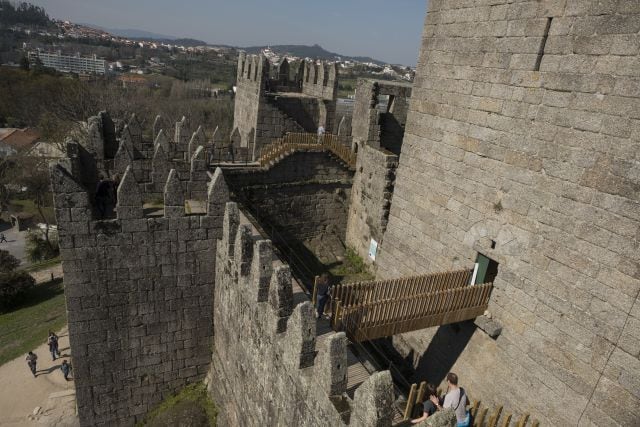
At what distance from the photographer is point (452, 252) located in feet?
28.0

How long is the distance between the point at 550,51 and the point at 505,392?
5.94 m

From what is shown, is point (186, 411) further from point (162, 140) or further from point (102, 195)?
point (162, 140)

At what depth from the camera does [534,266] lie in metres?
6.79

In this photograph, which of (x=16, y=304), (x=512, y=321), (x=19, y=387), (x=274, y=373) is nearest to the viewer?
(x=274, y=373)

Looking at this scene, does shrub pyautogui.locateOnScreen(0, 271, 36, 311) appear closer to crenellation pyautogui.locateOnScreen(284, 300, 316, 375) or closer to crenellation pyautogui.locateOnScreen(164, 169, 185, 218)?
crenellation pyautogui.locateOnScreen(164, 169, 185, 218)

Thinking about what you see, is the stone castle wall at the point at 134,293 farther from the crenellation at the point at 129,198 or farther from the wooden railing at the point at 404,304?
the wooden railing at the point at 404,304

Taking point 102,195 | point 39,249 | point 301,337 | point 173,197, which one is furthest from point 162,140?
point 39,249

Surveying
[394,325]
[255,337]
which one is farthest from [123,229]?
[394,325]

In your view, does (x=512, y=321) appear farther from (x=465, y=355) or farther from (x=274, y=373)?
(x=274, y=373)

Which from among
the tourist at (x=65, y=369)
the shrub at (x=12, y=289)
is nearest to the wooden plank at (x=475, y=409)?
the tourist at (x=65, y=369)

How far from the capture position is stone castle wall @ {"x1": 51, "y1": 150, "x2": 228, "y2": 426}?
771 cm

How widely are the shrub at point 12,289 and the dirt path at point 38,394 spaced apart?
6720 mm

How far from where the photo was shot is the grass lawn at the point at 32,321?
558 inches

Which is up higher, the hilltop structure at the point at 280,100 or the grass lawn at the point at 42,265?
the hilltop structure at the point at 280,100
